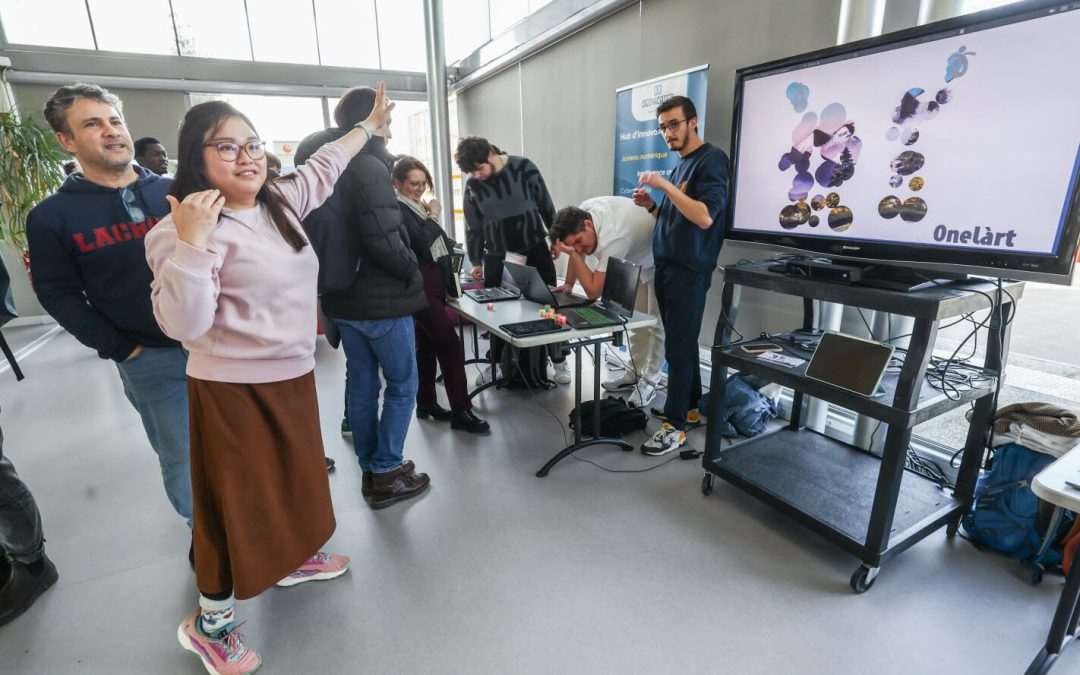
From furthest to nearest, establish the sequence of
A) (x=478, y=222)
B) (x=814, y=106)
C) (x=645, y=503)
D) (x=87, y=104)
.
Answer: (x=478, y=222)
(x=645, y=503)
(x=814, y=106)
(x=87, y=104)

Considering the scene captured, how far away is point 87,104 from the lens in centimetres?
142

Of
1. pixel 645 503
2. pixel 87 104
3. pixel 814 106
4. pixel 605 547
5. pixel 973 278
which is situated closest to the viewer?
pixel 87 104

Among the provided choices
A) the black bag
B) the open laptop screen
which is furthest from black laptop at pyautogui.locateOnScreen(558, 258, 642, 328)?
the black bag

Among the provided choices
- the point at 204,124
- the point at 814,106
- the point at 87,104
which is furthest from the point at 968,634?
the point at 87,104

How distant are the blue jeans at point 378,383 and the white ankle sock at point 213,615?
2.78ft

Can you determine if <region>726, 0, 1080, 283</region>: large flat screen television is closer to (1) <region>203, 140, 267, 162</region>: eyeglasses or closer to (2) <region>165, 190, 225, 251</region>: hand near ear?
(1) <region>203, 140, 267, 162</region>: eyeglasses

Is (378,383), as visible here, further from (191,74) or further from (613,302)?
(191,74)

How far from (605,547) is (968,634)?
1.07 meters

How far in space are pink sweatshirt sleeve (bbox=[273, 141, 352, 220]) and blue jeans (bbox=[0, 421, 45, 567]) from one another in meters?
1.23

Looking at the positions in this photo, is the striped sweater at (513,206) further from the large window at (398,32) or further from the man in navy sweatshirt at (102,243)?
the large window at (398,32)

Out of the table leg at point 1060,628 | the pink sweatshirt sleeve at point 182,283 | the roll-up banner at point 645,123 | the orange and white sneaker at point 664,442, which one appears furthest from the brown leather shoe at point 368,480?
the table leg at point 1060,628

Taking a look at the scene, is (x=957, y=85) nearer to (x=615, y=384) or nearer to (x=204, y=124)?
(x=204, y=124)

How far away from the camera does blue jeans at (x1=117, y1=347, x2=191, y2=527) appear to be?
1.60 metres

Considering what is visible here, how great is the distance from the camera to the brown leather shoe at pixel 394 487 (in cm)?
222
